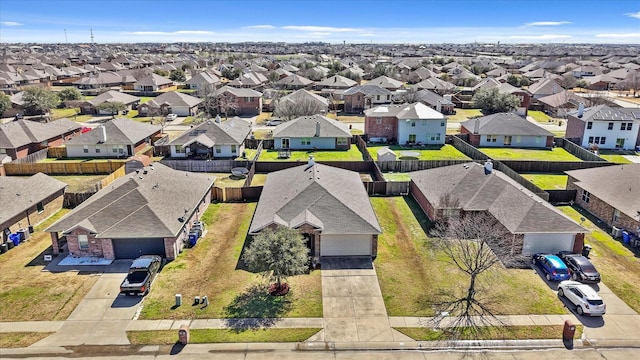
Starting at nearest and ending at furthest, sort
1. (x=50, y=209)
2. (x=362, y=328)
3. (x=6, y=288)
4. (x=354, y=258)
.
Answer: (x=362, y=328) < (x=6, y=288) < (x=354, y=258) < (x=50, y=209)

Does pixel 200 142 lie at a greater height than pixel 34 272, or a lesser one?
greater

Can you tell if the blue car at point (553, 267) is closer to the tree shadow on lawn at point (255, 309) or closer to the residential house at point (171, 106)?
the tree shadow on lawn at point (255, 309)

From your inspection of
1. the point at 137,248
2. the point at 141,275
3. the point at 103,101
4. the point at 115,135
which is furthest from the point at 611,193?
the point at 103,101

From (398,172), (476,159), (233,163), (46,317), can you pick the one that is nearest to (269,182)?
(233,163)

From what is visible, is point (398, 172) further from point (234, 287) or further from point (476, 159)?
point (234, 287)

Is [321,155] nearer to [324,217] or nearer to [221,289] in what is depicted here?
[324,217]

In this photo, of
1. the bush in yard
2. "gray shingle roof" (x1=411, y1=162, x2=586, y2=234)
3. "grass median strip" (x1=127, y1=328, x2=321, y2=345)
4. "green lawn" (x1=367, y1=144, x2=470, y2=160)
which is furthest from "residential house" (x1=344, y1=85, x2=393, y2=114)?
"grass median strip" (x1=127, y1=328, x2=321, y2=345)
